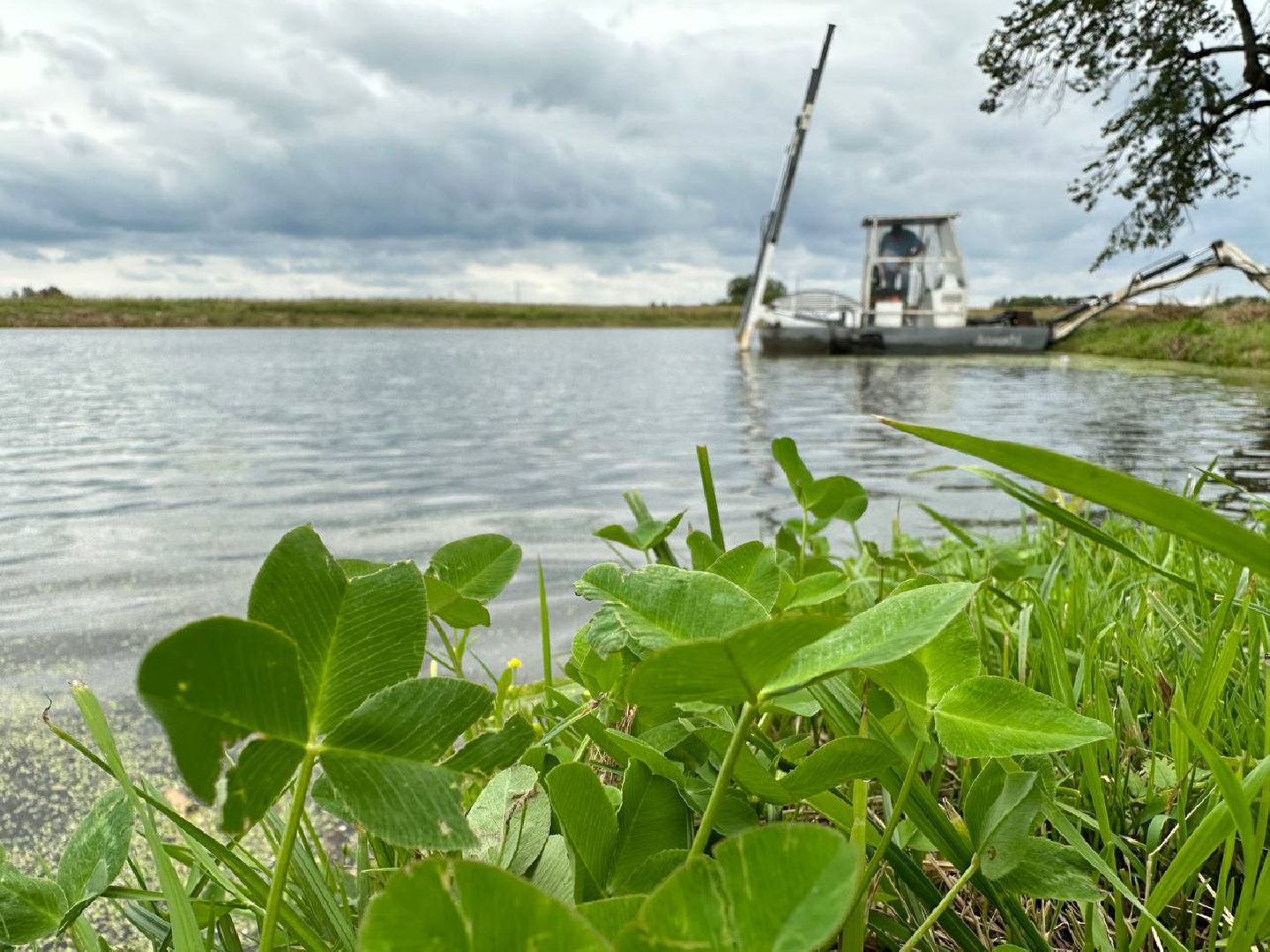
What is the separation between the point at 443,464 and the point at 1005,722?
557 cm

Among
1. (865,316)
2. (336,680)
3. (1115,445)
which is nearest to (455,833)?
(336,680)

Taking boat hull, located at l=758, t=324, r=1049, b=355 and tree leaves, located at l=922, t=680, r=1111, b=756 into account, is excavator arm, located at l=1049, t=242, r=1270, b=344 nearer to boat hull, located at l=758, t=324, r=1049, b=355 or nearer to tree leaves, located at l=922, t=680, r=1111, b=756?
boat hull, located at l=758, t=324, r=1049, b=355

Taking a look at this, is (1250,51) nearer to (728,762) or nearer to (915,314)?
(915,314)

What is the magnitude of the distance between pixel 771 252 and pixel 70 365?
16984 millimetres

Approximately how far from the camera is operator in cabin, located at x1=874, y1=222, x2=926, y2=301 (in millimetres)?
17906

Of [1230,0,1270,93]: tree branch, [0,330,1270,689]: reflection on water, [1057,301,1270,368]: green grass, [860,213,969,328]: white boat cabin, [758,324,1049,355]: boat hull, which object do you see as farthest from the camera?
[860,213,969,328]: white boat cabin

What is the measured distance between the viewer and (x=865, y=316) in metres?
18.6

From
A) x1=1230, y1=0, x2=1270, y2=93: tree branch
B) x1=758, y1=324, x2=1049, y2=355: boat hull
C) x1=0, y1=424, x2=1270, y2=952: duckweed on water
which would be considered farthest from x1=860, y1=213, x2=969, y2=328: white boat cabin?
x1=0, y1=424, x2=1270, y2=952: duckweed on water

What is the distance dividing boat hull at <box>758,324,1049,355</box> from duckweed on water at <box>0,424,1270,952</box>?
1757cm

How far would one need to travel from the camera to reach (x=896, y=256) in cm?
1811

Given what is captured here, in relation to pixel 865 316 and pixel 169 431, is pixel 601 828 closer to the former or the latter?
pixel 169 431

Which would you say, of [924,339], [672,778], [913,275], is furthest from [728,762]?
[913,275]

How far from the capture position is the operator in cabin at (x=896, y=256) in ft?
58.7

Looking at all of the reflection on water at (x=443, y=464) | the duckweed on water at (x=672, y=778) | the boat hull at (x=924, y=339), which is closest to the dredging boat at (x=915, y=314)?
the boat hull at (x=924, y=339)
